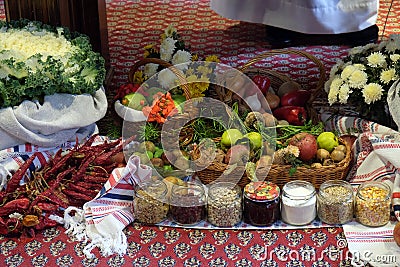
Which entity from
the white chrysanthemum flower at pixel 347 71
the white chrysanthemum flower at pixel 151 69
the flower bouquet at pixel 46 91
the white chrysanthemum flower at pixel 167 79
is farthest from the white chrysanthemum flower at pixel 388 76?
the flower bouquet at pixel 46 91

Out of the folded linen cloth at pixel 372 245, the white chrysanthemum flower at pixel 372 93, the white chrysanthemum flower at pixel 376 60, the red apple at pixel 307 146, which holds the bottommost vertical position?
the folded linen cloth at pixel 372 245

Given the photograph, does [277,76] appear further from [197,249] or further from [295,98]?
[197,249]

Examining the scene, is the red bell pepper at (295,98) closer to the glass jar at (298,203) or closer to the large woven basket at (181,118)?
the large woven basket at (181,118)

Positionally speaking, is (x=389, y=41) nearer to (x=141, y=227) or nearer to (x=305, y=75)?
(x=305, y=75)

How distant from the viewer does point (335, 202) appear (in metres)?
2.29

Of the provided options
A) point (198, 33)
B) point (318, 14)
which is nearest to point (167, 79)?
point (318, 14)

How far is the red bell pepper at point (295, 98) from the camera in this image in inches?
114

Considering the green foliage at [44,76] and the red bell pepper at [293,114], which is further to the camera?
the red bell pepper at [293,114]

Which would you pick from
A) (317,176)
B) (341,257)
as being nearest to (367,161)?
(317,176)

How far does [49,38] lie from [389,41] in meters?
1.33

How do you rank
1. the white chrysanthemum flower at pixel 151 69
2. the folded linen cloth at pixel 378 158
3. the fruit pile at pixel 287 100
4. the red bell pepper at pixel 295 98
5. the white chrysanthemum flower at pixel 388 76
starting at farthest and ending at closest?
the white chrysanthemum flower at pixel 151 69
the red bell pepper at pixel 295 98
the fruit pile at pixel 287 100
the white chrysanthemum flower at pixel 388 76
the folded linen cloth at pixel 378 158

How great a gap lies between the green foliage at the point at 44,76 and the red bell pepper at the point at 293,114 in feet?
2.29

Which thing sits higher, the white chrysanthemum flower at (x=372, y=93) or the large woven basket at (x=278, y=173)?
the white chrysanthemum flower at (x=372, y=93)

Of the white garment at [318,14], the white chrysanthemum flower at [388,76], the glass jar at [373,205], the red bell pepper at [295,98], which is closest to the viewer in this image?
the glass jar at [373,205]
